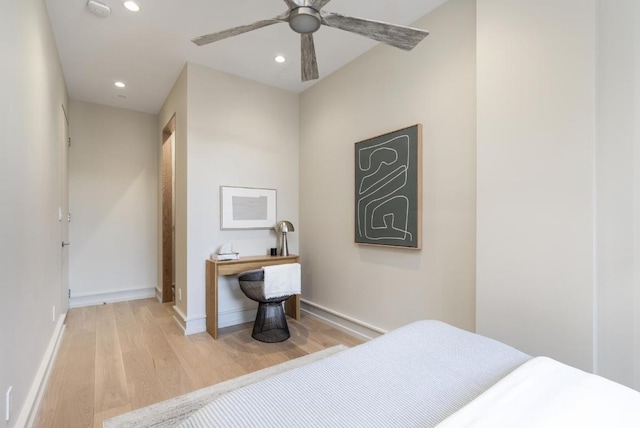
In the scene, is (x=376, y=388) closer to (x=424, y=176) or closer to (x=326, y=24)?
(x=326, y=24)

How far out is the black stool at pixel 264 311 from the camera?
2863mm

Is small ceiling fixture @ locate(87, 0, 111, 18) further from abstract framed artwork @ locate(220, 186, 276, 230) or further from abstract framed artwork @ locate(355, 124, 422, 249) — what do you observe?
abstract framed artwork @ locate(355, 124, 422, 249)

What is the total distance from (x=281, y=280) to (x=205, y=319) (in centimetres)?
98

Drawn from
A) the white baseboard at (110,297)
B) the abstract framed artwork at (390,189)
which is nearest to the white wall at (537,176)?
the abstract framed artwork at (390,189)

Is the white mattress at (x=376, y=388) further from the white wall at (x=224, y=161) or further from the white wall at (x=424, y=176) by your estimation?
the white wall at (x=224, y=161)

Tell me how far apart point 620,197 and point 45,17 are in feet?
12.7

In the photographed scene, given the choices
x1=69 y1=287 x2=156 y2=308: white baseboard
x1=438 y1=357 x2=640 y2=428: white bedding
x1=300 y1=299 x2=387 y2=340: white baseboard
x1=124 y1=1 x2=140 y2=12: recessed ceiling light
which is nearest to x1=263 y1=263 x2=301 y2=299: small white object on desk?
x1=300 y1=299 x2=387 y2=340: white baseboard

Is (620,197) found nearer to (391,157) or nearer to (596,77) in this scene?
(596,77)

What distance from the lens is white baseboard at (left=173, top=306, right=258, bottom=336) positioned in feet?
10.1

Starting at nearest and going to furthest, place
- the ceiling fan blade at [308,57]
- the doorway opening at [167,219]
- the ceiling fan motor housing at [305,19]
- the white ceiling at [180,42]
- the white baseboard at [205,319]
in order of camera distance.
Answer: the ceiling fan motor housing at [305,19] → the ceiling fan blade at [308,57] → the white ceiling at [180,42] → the white baseboard at [205,319] → the doorway opening at [167,219]

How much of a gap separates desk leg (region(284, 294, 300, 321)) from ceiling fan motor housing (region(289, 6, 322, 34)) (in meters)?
2.71

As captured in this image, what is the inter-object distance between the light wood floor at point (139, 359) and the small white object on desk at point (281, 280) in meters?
0.47

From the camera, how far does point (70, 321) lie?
3.42m

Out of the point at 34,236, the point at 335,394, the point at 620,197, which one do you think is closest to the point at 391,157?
the point at 620,197
